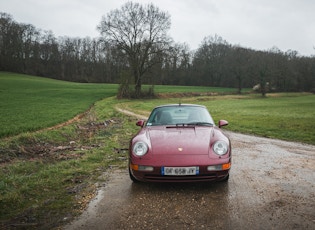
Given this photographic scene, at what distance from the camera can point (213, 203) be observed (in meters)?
3.93

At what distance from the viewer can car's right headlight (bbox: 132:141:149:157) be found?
176 inches

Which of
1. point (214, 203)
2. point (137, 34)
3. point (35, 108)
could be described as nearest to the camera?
point (214, 203)

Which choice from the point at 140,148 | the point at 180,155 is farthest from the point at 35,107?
the point at 180,155

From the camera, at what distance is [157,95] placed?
45.1 m

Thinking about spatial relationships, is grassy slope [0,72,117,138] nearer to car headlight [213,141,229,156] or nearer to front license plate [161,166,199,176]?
front license plate [161,166,199,176]

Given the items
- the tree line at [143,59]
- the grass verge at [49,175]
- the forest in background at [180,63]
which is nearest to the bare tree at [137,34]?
the tree line at [143,59]

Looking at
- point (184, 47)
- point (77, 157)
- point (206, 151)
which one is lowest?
point (77, 157)

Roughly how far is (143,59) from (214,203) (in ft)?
127

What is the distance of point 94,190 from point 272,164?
4272 millimetres

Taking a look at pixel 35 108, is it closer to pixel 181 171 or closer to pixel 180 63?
pixel 181 171

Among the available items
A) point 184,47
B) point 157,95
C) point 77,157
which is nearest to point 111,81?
point 184,47

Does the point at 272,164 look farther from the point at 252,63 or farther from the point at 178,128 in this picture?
the point at 252,63

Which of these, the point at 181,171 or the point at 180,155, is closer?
the point at 181,171

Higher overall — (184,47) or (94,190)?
(184,47)
